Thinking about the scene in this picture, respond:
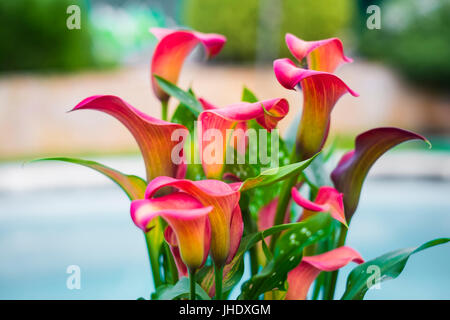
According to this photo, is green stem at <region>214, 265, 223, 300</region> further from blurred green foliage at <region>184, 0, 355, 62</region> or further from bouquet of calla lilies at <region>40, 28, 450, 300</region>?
blurred green foliage at <region>184, 0, 355, 62</region>

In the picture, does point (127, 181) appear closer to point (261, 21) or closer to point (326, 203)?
point (326, 203)

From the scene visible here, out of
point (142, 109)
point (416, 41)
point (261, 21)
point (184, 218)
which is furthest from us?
point (416, 41)

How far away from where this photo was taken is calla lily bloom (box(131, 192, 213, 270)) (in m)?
0.32

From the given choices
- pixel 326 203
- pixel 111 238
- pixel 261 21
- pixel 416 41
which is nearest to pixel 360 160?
pixel 326 203

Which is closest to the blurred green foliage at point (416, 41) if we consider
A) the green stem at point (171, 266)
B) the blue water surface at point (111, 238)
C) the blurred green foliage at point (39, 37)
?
the blue water surface at point (111, 238)

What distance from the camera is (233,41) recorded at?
17.5 feet

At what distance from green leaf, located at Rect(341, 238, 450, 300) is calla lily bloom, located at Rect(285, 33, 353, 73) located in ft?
0.54

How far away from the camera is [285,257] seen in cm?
41

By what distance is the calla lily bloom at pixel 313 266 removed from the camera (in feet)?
1.37

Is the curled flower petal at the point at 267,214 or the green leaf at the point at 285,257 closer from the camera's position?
the green leaf at the point at 285,257

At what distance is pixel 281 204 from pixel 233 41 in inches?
198

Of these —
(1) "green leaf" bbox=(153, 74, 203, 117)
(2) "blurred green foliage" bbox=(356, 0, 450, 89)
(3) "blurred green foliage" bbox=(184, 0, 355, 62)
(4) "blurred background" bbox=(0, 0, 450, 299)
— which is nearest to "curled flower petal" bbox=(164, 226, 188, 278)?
(1) "green leaf" bbox=(153, 74, 203, 117)

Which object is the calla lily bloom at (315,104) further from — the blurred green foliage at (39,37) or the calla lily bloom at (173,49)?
the blurred green foliage at (39,37)

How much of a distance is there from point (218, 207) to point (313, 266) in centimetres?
13
